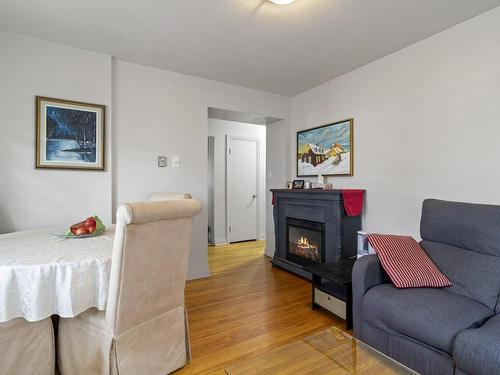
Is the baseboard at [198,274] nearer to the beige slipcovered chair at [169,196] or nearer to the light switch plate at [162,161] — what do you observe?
the beige slipcovered chair at [169,196]

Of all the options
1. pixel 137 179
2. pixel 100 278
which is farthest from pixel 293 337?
pixel 137 179

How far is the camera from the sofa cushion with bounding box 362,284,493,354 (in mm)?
1409

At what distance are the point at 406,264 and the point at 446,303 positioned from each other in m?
0.34

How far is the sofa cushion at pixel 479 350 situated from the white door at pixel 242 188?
4.14 metres

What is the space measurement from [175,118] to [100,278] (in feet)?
7.36

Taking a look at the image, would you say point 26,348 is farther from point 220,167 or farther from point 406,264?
point 220,167

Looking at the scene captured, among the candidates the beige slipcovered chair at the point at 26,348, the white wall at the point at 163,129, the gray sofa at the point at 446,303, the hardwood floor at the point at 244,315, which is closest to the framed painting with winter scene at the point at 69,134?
the white wall at the point at 163,129

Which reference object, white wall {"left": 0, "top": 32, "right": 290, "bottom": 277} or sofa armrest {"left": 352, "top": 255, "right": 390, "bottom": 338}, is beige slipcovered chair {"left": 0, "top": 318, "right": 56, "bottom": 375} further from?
sofa armrest {"left": 352, "top": 255, "right": 390, "bottom": 338}

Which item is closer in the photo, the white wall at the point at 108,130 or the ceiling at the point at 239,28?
the ceiling at the point at 239,28

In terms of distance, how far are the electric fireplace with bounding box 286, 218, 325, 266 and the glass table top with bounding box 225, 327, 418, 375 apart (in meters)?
1.68

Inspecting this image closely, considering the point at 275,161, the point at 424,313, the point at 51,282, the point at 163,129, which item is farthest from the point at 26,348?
the point at 275,161

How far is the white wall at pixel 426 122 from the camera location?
208cm

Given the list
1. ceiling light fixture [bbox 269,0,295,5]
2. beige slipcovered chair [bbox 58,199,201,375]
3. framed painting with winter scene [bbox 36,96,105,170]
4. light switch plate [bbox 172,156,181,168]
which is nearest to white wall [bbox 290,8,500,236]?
ceiling light fixture [bbox 269,0,295,5]

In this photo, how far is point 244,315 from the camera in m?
2.36
